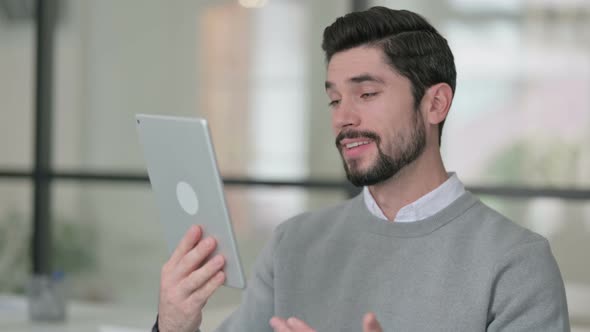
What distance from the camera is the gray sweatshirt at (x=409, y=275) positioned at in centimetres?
182

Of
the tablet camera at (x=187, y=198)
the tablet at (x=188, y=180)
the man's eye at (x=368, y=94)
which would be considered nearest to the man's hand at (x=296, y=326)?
the tablet at (x=188, y=180)

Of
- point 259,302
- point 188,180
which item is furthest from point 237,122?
point 188,180

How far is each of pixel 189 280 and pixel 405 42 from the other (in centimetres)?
62

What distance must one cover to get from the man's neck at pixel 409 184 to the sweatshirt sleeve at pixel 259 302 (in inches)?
9.9

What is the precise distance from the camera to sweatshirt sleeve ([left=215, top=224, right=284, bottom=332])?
211cm

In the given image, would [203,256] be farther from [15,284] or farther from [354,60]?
[15,284]

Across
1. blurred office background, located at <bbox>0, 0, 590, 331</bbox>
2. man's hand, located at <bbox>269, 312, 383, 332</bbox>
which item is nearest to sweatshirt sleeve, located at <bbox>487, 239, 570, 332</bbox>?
man's hand, located at <bbox>269, 312, 383, 332</bbox>

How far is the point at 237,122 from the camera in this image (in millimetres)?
4059

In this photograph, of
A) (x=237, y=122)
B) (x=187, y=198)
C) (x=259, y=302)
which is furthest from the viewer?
(x=237, y=122)

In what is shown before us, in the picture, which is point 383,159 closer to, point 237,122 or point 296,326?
point 296,326

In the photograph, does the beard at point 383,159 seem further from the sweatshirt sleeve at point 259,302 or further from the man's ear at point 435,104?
the sweatshirt sleeve at point 259,302

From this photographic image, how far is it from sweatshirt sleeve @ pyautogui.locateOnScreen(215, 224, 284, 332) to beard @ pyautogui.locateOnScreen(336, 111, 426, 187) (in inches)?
10.8

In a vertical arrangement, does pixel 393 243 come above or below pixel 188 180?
below

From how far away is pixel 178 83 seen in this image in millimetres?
4195
